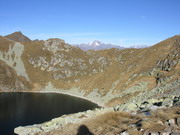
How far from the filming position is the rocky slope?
81.3 meters

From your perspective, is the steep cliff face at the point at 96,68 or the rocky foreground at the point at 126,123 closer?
the rocky foreground at the point at 126,123

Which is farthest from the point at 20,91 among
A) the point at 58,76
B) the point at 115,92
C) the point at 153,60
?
the point at 153,60

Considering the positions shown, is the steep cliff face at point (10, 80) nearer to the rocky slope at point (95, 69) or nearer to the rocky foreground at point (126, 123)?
the rocky slope at point (95, 69)

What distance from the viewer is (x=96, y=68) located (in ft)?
455

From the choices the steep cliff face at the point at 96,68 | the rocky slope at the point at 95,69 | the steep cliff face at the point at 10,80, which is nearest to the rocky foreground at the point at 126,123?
the rocky slope at the point at 95,69

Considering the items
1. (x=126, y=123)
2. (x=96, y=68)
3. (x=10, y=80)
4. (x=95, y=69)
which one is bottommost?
(x=10, y=80)

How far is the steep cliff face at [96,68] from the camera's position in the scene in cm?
8249

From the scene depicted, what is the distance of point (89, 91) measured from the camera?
109875 mm

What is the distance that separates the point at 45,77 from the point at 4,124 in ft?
273

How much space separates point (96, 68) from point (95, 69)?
1.60 m

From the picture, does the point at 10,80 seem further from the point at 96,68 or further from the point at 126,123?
the point at 126,123

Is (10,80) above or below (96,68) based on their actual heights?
below

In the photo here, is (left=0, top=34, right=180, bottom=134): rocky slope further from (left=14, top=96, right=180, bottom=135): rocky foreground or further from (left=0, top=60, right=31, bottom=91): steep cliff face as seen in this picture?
(left=14, top=96, right=180, bottom=135): rocky foreground

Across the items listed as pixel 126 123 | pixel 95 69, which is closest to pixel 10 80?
pixel 95 69
